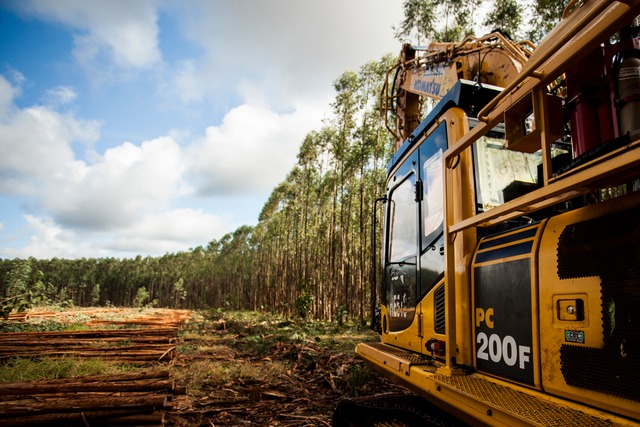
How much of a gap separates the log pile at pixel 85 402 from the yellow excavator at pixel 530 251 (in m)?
2.31

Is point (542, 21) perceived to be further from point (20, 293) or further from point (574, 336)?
point (20, 293)

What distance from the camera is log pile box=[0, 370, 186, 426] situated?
3936 millimetres

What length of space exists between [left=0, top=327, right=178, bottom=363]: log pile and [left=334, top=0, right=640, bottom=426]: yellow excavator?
601 cm

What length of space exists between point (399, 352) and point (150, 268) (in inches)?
3536

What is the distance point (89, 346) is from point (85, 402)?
5069 mm

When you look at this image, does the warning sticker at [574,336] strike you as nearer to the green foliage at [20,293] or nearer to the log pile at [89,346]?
the log pile at [89,346]

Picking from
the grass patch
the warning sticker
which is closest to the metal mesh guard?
the warning sticker

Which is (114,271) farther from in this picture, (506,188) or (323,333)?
(506,188)

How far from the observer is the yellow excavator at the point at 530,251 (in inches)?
64.4

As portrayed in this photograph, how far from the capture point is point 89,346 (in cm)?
839

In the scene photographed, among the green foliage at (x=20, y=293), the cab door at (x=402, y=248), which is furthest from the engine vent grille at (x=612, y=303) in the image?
the green foliage at (x=20, y=293)

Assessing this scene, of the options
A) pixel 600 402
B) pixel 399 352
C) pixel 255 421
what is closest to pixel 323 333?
pixel 255 421

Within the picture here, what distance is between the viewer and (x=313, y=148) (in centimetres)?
2844

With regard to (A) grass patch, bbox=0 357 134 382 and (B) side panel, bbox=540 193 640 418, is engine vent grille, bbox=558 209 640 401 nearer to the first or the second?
(B) side panel, bbox=540 193 640 418
